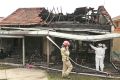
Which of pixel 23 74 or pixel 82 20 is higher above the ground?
pixel 82 20

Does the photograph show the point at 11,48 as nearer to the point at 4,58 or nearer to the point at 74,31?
the point at 4,58

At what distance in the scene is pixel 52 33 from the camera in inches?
846

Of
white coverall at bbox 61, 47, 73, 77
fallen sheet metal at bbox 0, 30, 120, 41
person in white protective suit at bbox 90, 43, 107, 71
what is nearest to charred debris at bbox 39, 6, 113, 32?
fallen sheet metal at bbox 0, 30, 120, 41

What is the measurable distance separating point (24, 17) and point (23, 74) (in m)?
9.91

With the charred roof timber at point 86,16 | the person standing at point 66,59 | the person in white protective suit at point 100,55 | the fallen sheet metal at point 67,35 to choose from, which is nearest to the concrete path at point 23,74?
the person standing at point 66,59

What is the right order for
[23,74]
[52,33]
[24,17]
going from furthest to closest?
[24,17] < [52,33] < [23,74]

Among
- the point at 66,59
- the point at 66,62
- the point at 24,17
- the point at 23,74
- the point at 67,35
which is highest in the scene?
the point at 24,17

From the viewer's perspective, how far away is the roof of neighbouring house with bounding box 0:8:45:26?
89.0ft

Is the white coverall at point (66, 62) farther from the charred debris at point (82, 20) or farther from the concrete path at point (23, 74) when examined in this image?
the charred debris at point (82, 20)

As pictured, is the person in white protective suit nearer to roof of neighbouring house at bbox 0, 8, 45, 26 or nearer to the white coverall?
the white coverall

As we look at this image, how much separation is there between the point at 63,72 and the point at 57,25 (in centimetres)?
645

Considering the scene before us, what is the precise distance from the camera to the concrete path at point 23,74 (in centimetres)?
1905

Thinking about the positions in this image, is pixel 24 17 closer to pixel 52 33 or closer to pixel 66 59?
pixel 52 33

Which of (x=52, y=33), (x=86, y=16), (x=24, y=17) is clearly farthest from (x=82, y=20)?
(x=24, y=17)
